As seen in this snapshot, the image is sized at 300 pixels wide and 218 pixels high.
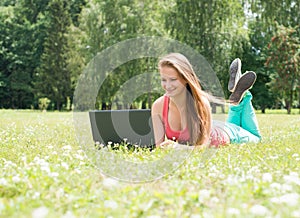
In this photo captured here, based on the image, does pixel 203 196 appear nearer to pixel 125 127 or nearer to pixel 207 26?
pixel 125 127

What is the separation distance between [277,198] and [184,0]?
23.2m

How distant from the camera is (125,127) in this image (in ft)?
18.7

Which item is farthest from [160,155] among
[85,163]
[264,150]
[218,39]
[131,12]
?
[131,12]

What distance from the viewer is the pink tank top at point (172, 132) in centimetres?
525

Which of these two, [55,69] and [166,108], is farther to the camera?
[55,69]

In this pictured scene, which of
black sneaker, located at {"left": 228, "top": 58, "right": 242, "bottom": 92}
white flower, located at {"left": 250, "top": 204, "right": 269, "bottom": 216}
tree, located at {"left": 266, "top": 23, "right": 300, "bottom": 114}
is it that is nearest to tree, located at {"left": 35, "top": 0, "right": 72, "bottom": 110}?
tree, located at {"left": 266, "top": 23, "right": 300, "bottom": 114}

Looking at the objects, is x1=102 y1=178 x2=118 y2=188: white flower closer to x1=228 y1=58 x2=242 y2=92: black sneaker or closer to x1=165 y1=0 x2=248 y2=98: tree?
x1=228 y1=58 x2=242 y2=92: black sneaker

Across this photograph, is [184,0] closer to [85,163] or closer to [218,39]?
[218,39]

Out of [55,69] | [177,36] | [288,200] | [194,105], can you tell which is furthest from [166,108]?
[55,69]

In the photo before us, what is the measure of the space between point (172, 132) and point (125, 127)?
0.67m

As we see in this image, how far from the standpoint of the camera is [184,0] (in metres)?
24.8

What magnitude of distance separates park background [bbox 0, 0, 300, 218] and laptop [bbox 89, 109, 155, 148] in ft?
1.36

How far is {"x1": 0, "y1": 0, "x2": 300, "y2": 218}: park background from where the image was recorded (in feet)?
8.63

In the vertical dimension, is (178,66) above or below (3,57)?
below
